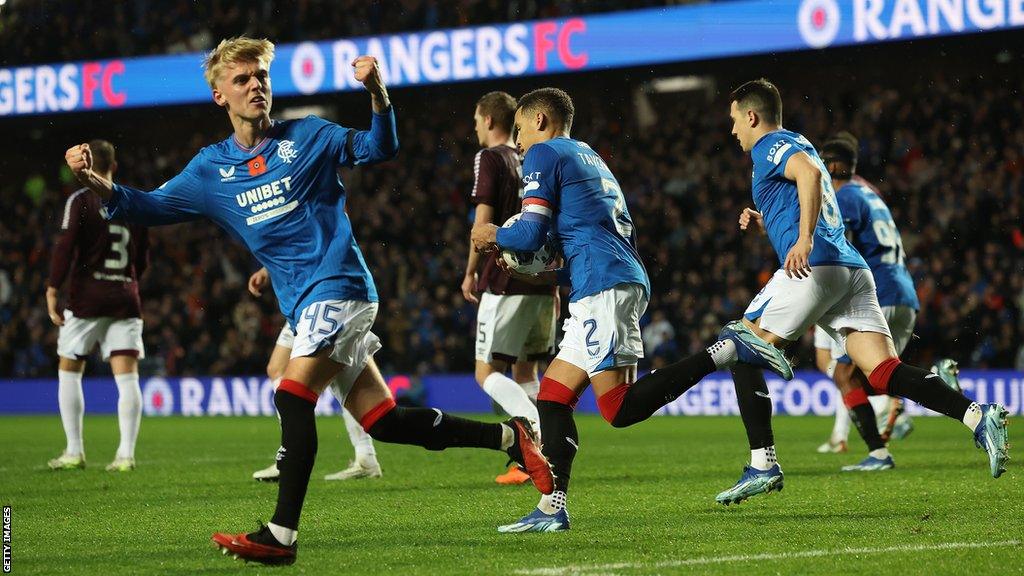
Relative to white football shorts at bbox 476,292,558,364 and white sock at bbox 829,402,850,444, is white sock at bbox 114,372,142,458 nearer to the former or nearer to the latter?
Result: white football shorts at bbox 476,292,558,364

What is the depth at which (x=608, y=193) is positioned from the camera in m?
6.12

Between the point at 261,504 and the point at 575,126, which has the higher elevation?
the point at 575,126

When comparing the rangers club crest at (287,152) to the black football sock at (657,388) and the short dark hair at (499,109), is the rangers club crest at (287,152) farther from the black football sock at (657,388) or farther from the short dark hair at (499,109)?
the short dark hair at (499,109)

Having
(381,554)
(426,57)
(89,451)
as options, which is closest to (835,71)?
(426,57)

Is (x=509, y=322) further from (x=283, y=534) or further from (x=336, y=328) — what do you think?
(x=283, y=534)

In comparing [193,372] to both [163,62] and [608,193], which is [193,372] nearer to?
[163,62]

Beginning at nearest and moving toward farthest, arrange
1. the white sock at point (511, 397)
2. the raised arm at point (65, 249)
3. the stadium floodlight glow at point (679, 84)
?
the white sock at point (511, 397), the raised arm at point (65, 249), the stadium floodlight glow at point (679, 84)

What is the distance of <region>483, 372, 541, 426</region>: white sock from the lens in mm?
8227

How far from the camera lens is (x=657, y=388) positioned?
6.00 m

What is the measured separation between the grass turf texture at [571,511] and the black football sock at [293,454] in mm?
225

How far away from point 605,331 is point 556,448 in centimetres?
59

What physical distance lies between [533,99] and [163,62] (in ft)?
67.3

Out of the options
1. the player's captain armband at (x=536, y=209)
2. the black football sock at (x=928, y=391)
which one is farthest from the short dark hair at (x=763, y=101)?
the player's captain armband at (x=536, y=209)

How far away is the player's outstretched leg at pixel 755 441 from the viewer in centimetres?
639
